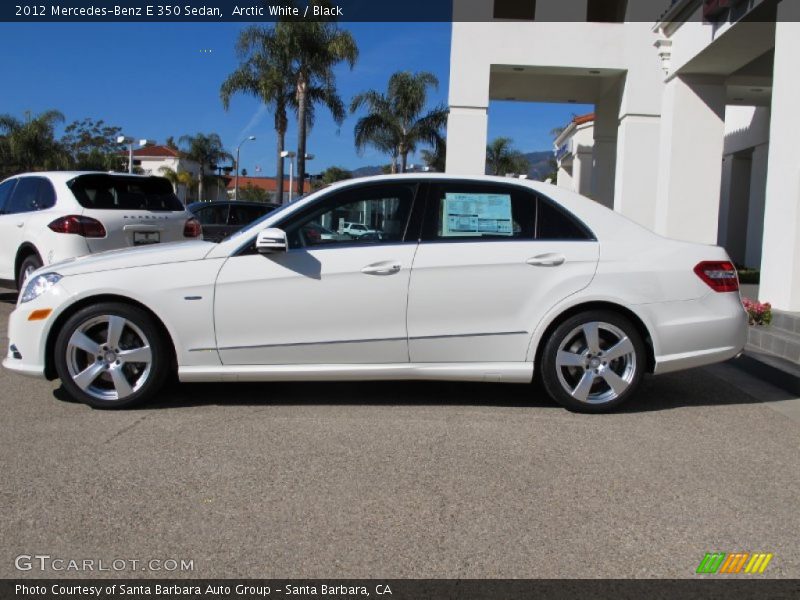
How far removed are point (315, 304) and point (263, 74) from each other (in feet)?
91.2

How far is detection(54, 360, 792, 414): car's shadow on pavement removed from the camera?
538 cm

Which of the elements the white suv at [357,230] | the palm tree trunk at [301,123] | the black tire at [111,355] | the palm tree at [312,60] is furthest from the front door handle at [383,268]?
the palm tree trunk at [301,123]

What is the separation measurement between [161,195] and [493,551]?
7447 millimetres

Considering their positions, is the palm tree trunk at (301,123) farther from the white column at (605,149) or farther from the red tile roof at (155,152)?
the red tile roof at (155,152)

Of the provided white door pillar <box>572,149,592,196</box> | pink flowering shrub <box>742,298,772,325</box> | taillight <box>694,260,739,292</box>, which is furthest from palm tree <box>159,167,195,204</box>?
taillight <box>694,260,739,292</box>

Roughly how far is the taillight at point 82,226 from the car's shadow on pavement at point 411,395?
3.37 meters

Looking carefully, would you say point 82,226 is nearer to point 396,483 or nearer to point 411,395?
point 411,395

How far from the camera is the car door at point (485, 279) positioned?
502 cm

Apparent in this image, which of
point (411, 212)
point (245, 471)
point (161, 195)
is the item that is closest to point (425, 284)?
point (411, 212)

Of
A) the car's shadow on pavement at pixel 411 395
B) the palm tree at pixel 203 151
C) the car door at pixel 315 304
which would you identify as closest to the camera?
the car door at pixel 315 304

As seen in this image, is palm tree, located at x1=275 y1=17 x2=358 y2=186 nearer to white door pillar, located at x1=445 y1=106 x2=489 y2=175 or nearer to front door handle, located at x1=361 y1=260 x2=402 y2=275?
white door pillar, located at x1=445 y1=106 x2=489 y2=175

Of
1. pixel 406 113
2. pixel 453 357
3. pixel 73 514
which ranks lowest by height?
pixel 73 514

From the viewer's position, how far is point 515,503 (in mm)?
3592

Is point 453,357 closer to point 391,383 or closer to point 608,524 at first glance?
point 391,383
